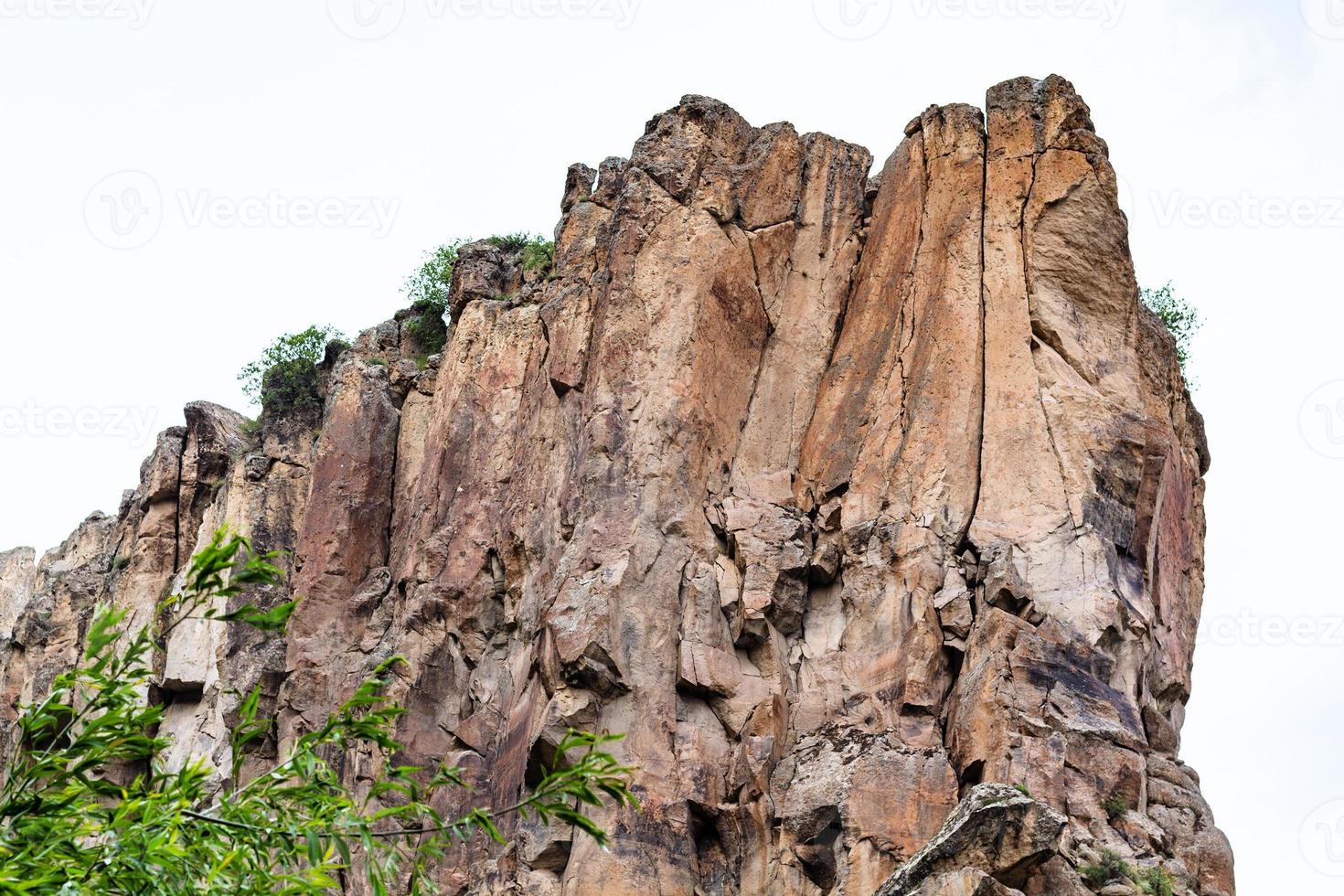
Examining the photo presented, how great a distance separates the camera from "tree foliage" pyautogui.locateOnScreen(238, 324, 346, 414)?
139ft

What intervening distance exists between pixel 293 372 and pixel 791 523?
1698 cm

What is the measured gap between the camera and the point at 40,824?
51.6 ft

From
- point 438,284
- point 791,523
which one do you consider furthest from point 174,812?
point 438,284

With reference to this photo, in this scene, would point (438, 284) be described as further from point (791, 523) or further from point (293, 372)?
point (791, 523)

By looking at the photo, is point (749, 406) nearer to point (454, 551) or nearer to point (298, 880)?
point (454, 551)

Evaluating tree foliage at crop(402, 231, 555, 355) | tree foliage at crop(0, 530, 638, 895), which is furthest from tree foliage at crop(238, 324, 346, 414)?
tree foliage at crop(0, 530, 638, 895)

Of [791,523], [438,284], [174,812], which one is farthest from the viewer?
[438,284]

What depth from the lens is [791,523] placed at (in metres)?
30.1

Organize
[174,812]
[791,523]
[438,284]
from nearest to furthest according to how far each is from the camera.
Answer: [174,812]
[791,523]
[438,284]

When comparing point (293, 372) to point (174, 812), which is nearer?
point (174, 812)

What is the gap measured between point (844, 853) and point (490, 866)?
5763 millimetres

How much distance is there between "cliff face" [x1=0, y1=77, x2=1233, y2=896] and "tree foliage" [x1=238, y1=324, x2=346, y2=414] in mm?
3660

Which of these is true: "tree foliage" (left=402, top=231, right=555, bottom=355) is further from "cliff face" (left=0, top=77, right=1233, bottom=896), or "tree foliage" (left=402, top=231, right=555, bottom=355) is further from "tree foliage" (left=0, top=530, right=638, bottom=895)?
"tree foliage" (left=0, top=530, right=638, bottom=895)

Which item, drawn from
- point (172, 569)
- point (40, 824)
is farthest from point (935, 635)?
point (172, 569)
